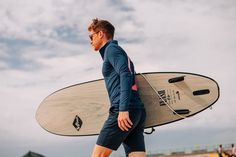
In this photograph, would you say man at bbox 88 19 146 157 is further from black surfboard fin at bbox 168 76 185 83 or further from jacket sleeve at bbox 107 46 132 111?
black surfboard fin at bbox 168 76 185 83

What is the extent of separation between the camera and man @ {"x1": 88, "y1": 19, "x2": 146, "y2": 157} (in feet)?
10.3

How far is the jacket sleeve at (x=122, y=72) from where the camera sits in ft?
10.2

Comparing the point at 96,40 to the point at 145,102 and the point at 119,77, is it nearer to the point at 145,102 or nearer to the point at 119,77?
the point at 119,77

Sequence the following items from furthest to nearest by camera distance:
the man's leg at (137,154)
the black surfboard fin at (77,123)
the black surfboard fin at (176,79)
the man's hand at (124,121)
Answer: the black surfboard fin at (77,123) < the black surfboard fin at (176,79) < the man's leg at (137,154) < the man's hand at (124,121)

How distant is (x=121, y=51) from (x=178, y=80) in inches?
77.3

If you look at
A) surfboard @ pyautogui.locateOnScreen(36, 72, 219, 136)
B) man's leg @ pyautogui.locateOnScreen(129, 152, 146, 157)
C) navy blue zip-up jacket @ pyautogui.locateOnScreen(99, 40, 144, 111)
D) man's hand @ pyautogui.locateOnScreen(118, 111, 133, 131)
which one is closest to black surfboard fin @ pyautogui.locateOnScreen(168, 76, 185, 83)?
surfboard @ pyautogui.locateOnScreen(36, 72, 219, 136)

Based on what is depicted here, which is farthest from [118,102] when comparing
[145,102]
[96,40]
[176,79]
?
[176,79]

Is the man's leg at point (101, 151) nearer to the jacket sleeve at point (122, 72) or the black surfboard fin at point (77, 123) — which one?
the jacket sleeve at point (122, 72)

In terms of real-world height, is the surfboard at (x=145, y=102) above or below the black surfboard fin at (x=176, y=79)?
below

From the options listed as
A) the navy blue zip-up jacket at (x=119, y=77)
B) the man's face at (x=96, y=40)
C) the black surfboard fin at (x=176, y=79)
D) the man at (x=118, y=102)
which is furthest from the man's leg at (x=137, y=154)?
the black surfboard fin at (x=176, y=79)

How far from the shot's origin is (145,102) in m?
4.76

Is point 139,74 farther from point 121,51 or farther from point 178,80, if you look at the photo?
point 121,51

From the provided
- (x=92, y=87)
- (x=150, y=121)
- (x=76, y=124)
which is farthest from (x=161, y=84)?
→ (x=76, y=124)

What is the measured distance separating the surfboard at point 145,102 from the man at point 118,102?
111 centimetres
